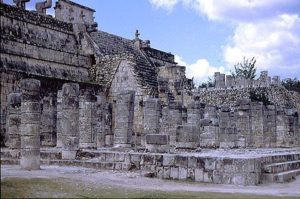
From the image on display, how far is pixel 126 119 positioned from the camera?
1894 centimetres

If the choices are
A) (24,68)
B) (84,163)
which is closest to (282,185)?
(84,163)

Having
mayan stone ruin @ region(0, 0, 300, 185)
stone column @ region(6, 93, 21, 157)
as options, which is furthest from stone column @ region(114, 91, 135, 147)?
stone column @ region(6, 93, 21, 157)

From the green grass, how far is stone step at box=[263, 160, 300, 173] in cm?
353

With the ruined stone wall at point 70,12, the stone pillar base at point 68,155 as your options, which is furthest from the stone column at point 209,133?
the ruined stone wall at point 70,12

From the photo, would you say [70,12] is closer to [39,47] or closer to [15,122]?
[39,47]

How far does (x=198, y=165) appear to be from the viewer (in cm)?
1353

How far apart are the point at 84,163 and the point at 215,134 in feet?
23.6

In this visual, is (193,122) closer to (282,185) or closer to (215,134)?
(215,134)

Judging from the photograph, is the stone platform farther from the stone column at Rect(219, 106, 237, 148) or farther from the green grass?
the stone column at Rect(219, 106, 237, 148)

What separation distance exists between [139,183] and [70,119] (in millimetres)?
5359

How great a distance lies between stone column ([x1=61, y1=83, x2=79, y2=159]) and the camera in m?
16.6

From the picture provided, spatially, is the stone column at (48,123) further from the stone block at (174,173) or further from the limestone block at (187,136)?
the stone block at (174,173)

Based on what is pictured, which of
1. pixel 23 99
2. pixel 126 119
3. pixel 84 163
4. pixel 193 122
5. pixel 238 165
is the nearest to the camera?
pixel 238 165

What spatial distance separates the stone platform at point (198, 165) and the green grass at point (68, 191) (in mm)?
2228
